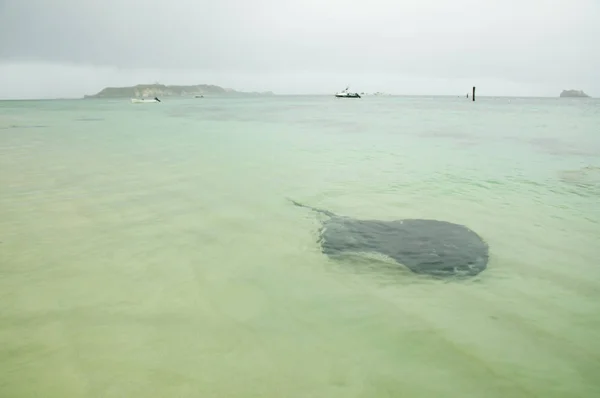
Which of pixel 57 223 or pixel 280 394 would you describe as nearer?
pixel 280 394

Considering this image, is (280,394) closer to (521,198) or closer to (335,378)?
(335,378)

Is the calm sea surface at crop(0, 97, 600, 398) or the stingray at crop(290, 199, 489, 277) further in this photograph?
the stingray at crop(290, 199, 489, 277)

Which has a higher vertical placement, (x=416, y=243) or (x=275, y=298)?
(x=416, y=243)

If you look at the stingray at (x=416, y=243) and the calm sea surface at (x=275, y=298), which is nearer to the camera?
the calm sea surface at (x=275, y=298)

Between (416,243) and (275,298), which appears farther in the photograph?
(416,243)

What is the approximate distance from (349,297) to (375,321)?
0.55 meters

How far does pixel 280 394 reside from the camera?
3012 millimetres

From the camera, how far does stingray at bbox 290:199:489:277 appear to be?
5.33 m

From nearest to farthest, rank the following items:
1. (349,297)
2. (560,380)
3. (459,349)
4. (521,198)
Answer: (560,380) → (459,349) → (349,297) → (521,198)

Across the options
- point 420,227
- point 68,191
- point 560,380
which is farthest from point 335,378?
point 68,191

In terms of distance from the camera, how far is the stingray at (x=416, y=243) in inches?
210

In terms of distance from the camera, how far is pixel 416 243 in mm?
5969

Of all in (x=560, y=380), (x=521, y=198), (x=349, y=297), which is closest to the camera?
(x=560, y=380)

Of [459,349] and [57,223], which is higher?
[57,223]
